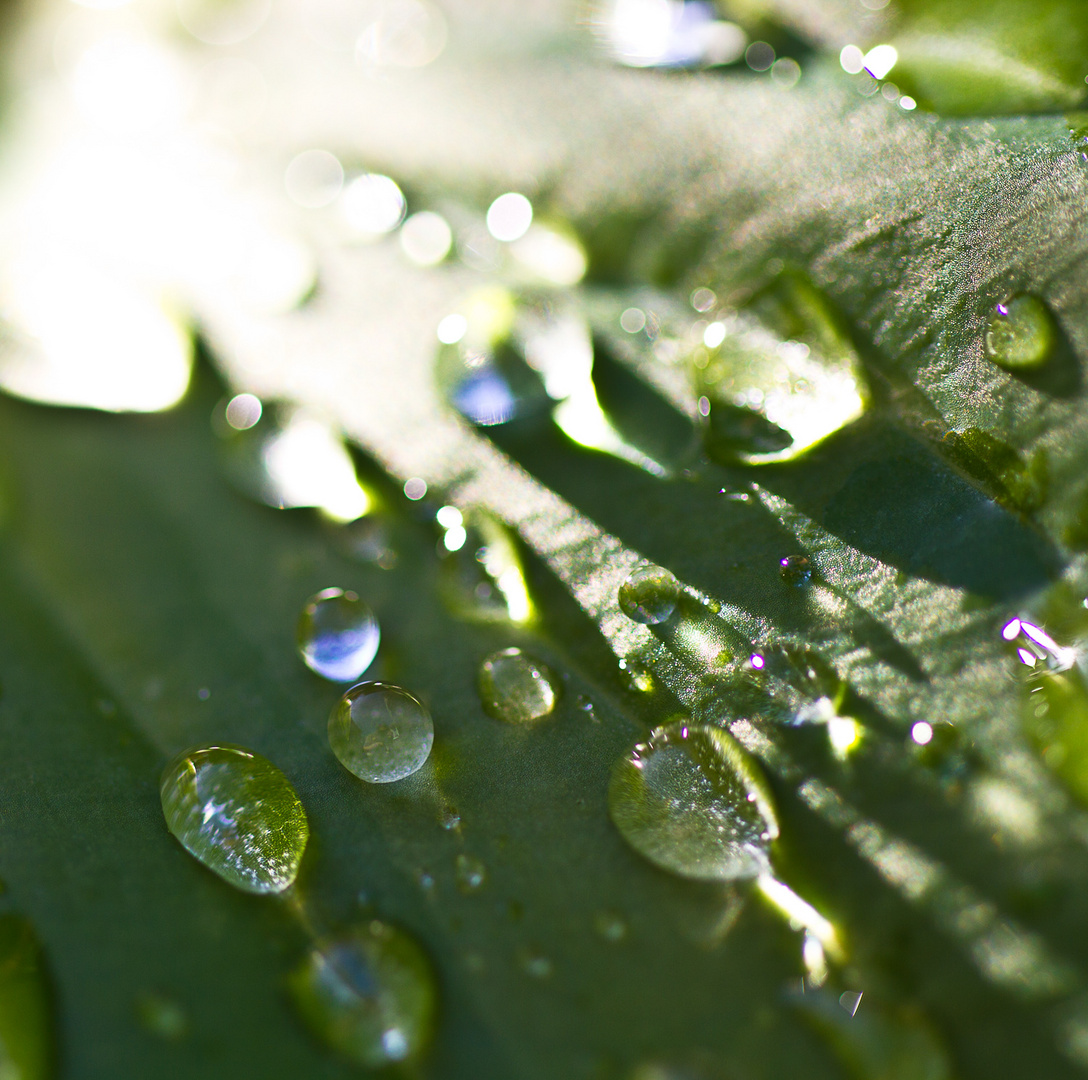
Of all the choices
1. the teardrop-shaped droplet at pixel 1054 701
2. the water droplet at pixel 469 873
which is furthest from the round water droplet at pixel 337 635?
the teardrop-shaped droplet at pixel 1054 701

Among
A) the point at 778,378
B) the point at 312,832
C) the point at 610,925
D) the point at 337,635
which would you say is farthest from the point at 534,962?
the point at 778,378

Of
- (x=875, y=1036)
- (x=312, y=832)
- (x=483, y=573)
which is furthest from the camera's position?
(x=483, y=573)

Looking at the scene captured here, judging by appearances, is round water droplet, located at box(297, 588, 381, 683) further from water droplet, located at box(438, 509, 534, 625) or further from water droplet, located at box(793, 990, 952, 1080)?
water droplet, located at box(793, 990, 952, 1080)

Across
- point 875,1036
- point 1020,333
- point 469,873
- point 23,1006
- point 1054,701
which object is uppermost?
point 1020,333

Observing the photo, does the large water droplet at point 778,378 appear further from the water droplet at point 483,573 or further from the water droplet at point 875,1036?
the water droplet at point 875,1036

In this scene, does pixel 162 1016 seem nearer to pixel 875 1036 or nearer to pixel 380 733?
pixel 380 733

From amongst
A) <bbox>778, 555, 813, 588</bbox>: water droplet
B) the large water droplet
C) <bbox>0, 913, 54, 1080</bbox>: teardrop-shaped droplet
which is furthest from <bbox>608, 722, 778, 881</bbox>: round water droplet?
<bbox>0, 913, 54, 1080</bbox>: teardrop-shaped droplet
